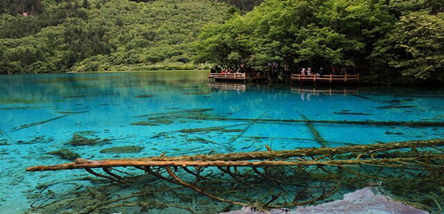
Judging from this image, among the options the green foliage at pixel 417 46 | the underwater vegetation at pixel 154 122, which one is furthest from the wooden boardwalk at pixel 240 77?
the underwater vegetation at pixel 154 122

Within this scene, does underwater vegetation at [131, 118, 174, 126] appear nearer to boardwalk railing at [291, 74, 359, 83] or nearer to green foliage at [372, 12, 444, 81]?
boardwalk railing at [291, 74, 359, 83]

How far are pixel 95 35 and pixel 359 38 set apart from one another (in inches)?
5958

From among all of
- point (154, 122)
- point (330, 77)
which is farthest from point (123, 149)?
point (330, 77)

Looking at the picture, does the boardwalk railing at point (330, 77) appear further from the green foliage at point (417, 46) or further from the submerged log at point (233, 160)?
the submerged log at point (233, 160)

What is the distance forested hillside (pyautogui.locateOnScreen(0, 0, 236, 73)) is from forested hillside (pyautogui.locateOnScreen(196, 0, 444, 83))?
5873cm

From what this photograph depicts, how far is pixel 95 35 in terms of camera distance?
154 meters

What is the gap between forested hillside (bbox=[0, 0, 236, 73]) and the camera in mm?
120750

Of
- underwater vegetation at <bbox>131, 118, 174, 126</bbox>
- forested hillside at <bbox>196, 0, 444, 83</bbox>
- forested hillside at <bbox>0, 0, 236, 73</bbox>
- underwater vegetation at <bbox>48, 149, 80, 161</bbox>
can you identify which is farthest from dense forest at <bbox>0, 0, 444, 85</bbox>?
forested hillside at <bbox>0, 0, 236, 73</bbox>

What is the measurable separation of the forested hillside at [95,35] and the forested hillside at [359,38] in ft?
193

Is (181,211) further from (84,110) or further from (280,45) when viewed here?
(280,45)

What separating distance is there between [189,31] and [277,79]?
430 feet

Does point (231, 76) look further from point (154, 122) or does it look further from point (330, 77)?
point (154, 122)

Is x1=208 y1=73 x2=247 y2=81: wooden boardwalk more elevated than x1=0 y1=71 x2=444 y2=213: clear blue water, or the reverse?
x1=208 y1=73 x2=247 y2=81: wooden boardwalk

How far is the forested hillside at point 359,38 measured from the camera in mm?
23156
